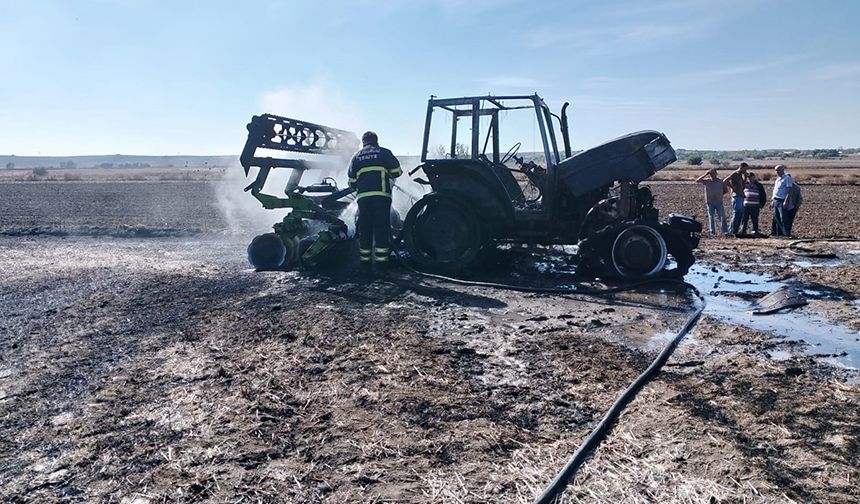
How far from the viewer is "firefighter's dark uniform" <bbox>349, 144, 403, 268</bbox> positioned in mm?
8852

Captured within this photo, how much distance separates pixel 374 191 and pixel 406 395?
16.0ft

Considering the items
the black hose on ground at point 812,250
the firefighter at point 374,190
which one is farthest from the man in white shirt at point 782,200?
the firefighter at point 374,190

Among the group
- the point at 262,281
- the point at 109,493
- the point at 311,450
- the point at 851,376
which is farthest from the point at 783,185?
the point at 109,493

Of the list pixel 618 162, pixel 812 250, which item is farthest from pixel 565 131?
pixel 812 250

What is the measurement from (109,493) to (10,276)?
25.9ft

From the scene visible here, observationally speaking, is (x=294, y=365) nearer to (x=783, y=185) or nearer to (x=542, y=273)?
(x=542, y=273)

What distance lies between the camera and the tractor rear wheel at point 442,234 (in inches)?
354

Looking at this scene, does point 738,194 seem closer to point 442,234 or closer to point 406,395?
point 442,234

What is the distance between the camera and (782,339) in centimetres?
570

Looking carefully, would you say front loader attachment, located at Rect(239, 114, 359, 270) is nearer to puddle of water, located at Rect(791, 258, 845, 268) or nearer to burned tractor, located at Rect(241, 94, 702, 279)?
burned tractor, located at Rect(241, 94, 702, 279)

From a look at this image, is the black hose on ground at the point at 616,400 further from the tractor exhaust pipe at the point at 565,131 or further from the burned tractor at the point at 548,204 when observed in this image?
the tractor exhaust pipe at the point at 565,131

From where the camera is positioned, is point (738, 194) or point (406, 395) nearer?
point (406, 395)

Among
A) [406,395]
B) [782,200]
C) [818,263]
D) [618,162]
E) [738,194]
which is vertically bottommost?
[406,395]

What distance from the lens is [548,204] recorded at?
8.80 meters
